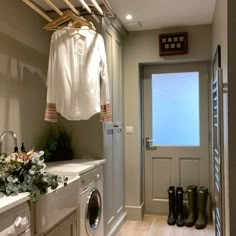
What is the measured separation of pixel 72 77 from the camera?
258cm

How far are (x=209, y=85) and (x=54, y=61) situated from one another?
222cm

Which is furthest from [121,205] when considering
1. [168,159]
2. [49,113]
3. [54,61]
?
[54,61]

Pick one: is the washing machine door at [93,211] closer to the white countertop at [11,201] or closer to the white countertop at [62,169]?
the white countertop at [62,169]

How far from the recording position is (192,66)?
400cm

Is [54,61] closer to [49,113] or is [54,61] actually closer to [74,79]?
[74,79]

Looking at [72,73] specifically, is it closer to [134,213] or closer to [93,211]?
[93,211]

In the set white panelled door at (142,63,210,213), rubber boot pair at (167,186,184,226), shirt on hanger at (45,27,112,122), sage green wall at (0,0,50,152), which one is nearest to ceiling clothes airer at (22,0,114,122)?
shirt on hanger at (45,27,112,122)

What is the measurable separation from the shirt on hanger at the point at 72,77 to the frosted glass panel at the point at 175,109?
1678 millimetres

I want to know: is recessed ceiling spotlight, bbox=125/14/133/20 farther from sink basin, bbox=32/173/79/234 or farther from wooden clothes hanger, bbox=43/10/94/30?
sink basin, bbox=32/173/79/234

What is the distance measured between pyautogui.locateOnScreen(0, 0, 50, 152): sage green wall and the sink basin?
0.73 metres

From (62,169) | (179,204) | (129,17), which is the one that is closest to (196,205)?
(179,204)

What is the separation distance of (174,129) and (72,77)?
6.40 ft

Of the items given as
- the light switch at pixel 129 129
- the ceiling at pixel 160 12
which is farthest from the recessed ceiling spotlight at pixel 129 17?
the light switch at pixel 129 129

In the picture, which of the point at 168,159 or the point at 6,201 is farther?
the point at 168,159
